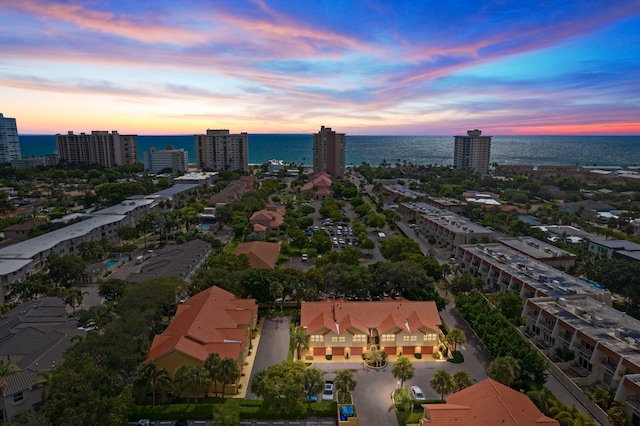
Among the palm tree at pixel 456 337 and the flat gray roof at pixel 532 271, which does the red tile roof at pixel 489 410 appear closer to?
the palm tree at pixel 456 337

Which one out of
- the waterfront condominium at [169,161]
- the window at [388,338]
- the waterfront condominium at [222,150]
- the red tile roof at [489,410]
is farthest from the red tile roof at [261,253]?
the waterfront condominium at [169,161]

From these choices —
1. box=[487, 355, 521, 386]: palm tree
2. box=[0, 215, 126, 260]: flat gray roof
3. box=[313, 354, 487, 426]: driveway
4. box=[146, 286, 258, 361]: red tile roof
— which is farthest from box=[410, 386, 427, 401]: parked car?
box=[0, 215, 126, 260]: flat gray roof

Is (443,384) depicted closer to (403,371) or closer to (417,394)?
(417,394)

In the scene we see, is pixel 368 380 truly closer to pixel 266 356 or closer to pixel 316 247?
pixel 266 356

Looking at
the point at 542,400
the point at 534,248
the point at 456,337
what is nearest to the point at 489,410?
the point at 542,400

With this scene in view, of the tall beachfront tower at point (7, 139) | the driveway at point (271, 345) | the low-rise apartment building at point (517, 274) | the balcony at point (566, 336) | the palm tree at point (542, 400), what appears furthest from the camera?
the tall beachfront tower at point (7, 139)

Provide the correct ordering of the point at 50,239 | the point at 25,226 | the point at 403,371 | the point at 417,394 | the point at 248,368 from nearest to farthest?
the point at 403,371 < the point at 417,394 < the point at 248,368 < the point at 50,239 < the point at 25,226
